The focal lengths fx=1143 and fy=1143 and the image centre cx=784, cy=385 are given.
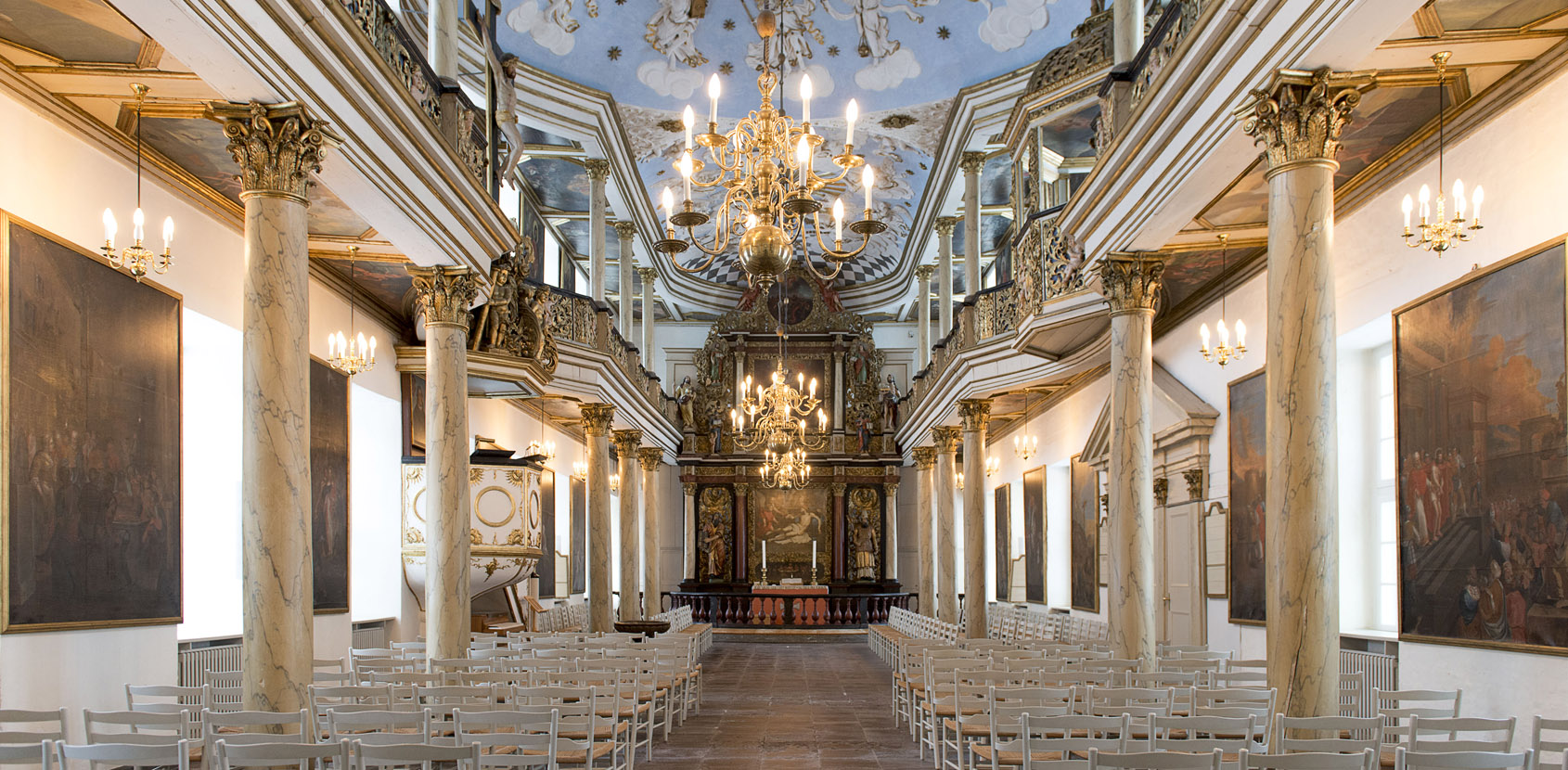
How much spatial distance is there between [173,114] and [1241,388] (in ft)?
37.3

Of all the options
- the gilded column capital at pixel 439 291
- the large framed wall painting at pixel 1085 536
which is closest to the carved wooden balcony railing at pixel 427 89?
the gilded column capital at pixel 439 291

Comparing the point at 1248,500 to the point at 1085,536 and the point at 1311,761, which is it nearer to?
the point at 1085,536

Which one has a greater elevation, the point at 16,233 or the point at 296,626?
the point at 16,233

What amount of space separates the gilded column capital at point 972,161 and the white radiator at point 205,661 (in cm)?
1413

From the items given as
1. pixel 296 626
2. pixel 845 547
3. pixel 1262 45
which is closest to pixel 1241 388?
pixel 1262 45

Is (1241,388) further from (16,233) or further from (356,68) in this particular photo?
(16,233)

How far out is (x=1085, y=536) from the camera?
777 inches

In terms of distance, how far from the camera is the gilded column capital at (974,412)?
20.2 meters

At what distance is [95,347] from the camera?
364 inches

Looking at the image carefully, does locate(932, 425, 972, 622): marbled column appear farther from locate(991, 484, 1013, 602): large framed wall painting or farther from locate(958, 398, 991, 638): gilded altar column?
locate(991, 484, 1013, 602): large framed wall painting

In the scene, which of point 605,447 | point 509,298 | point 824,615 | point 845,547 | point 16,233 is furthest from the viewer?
point 845,547

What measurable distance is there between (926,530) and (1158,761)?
21.8 m

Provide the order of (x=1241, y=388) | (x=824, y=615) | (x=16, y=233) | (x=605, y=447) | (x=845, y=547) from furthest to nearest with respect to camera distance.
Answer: (x=845, y=547) → (x=824, y=615) → (x=605, y=447) → (x=1241, y=388) → (x=16, y=233)

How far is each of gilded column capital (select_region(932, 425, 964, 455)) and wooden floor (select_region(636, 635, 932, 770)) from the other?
472 cm
